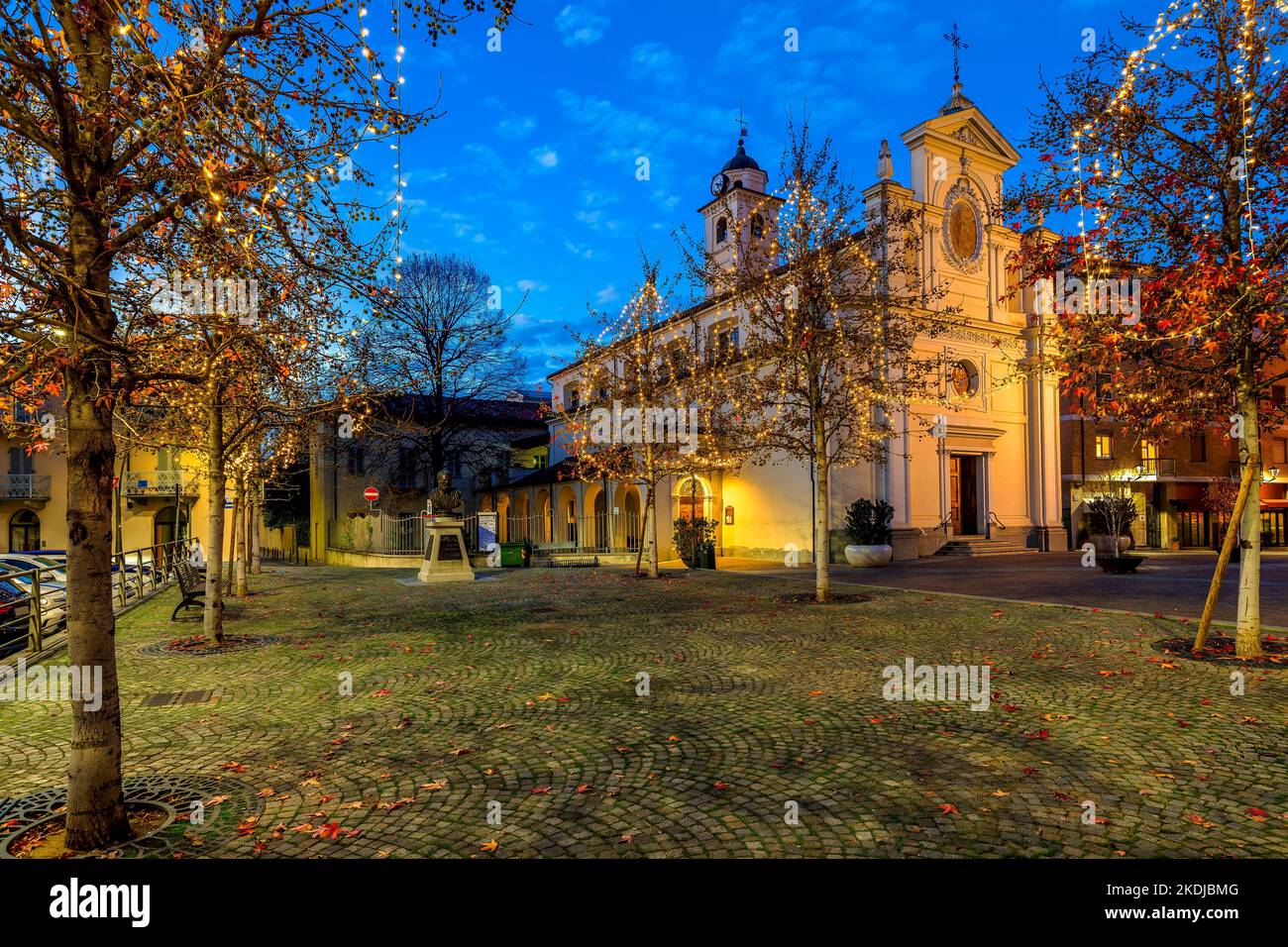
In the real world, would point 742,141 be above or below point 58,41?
above

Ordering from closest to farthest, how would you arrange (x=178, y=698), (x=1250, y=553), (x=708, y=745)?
(x=708, y=745) → (x=178, y=698) → (x=1250, y=553)

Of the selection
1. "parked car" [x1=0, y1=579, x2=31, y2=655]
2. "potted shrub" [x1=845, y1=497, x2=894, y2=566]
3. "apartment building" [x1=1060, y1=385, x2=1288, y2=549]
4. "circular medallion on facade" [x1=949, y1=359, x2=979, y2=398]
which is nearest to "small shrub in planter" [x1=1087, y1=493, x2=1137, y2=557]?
"apartment building" [x1=1060, y1=385, x2=1288, y2=549]

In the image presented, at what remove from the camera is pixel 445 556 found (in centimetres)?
1923

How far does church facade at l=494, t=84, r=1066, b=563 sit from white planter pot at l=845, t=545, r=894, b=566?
1.71 m

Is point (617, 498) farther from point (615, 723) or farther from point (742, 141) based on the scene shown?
point (615, 723)

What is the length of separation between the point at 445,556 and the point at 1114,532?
1943 cm

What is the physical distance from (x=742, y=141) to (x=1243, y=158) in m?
28.8

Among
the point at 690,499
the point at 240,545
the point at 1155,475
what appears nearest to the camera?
the point at 240,545

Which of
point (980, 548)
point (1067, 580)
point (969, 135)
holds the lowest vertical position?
point (1067, 580)

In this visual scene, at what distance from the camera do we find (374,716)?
623 centimetres

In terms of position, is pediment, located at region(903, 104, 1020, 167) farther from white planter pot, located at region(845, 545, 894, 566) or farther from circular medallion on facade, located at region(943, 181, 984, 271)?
white planter pot, located at region(845, 545, 894, 566)

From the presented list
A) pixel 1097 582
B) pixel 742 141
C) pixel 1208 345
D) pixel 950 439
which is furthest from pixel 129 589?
pixel 742 141

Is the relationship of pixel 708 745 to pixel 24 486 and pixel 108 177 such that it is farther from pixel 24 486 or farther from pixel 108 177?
pixel 24 486

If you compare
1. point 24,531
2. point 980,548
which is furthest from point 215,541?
point 24,531
